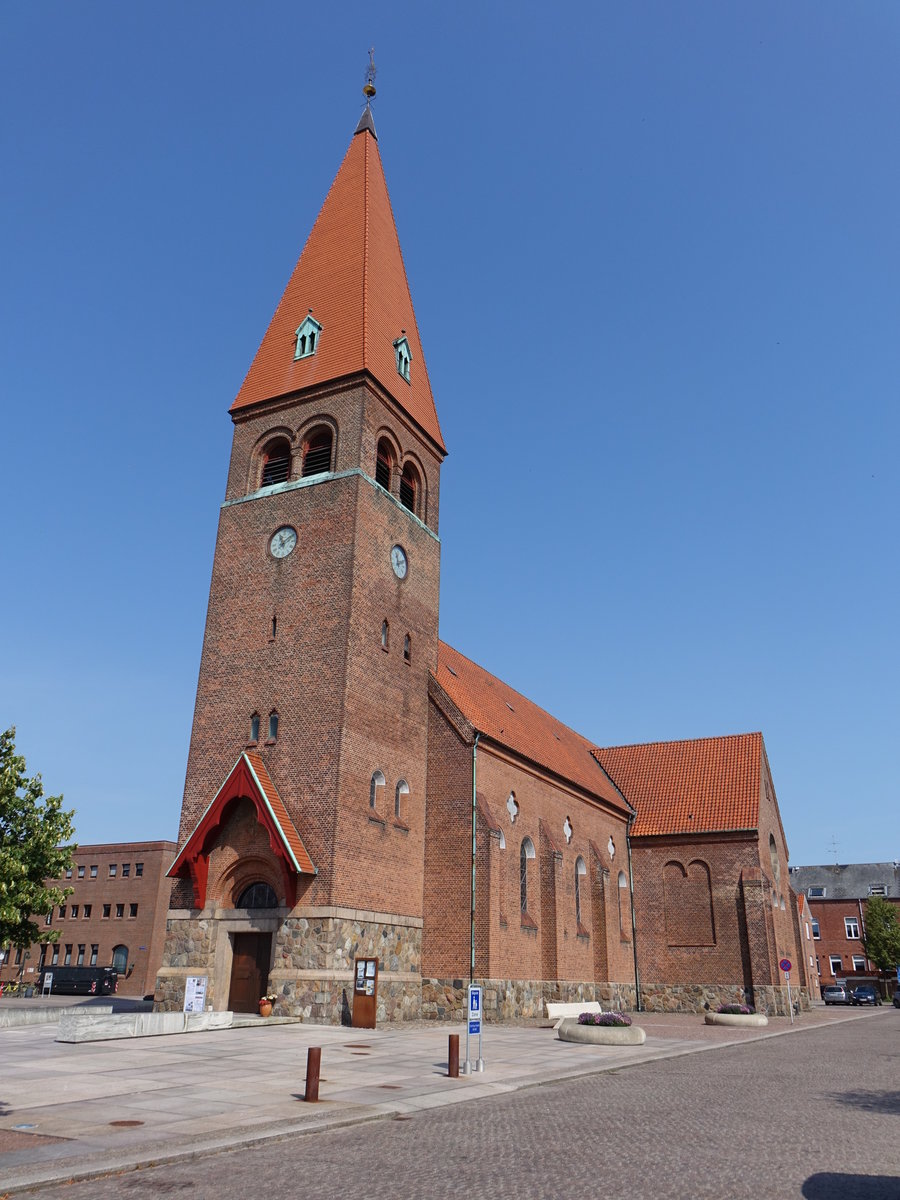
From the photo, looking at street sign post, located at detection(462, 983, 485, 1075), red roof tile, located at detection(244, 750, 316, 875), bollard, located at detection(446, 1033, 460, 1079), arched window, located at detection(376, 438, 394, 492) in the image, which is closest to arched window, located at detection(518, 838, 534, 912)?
red roof tile, located at detection(244, 750, 316, 875)

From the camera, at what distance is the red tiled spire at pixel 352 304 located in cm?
3061

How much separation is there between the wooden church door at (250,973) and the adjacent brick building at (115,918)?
37425 millimetres

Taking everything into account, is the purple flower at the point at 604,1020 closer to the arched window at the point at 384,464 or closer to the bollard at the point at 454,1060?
the bollard at the point at 454,1060

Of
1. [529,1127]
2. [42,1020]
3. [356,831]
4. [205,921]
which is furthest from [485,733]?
[529,1127]

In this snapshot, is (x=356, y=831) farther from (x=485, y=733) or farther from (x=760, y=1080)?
(x=760, y=1080)

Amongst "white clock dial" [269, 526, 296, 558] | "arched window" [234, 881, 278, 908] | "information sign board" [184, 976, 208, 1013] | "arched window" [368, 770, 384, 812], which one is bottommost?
"information sign board" [184, 976, 208, 1013]

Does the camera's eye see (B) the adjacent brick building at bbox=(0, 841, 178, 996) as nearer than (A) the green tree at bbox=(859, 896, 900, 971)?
Yes

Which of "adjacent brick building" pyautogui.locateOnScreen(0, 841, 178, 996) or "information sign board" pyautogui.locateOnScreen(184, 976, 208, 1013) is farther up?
"adjacent brick building" pyautogui.locateOnScreen(0, 841, 178, 996)

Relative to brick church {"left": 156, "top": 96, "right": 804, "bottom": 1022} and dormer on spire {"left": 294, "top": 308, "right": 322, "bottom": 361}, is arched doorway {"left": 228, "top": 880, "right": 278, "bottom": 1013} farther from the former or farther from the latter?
dormer on spire {"left": 294, "top": 308, "right": 322, "bottom": 361}

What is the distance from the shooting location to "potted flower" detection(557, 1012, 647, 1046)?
70.0 ft

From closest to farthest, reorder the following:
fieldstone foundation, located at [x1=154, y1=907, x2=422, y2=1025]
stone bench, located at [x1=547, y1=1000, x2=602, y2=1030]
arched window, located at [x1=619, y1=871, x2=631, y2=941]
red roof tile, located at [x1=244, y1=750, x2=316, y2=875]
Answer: fieldstone foundation, located at [x1=154, y1=907, x2=422, y2=1025] < red roof tile, located at [x1=244, y1=750, x2=316, y2=875] < stone bench, located at [x1=547, y1=1000, x2=602, y2=1030] < arched window, located at [x1=619, y1=871, x2=631, y2=941]

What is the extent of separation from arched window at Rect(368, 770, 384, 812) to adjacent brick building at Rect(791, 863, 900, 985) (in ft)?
233

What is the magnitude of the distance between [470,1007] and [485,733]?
14774 millimetres

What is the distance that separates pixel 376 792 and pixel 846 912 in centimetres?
7482
